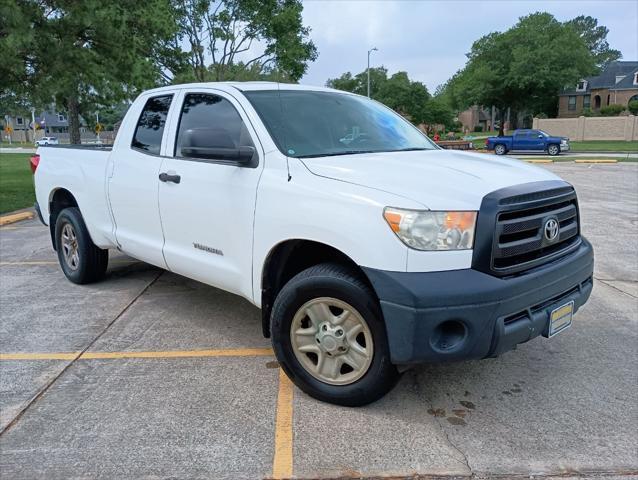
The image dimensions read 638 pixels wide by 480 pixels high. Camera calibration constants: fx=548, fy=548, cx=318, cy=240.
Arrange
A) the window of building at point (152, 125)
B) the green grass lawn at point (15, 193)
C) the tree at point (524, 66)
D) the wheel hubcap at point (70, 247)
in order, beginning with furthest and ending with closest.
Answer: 1. the tree at point (524, 66)
2. the green grass lawn at point (15, 193)
3. the wheel hubcap at point (70, 247)
4. the window of building at point (152, 125)

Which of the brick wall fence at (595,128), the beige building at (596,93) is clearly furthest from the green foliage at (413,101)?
the beige building at (596,93)

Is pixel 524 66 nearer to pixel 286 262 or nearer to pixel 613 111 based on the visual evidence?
pixel 613 111

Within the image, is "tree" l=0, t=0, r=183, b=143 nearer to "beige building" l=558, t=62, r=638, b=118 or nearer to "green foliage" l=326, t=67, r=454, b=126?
"green foliage" l=326, t=67, r=454, b=126

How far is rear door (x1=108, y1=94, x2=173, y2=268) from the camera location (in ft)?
14.8

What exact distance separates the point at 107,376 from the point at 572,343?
11.5ft

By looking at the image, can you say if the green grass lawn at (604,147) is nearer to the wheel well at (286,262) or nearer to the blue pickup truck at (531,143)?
the blue pickup truck at (531,143)

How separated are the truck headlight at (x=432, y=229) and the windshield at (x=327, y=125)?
1003mm

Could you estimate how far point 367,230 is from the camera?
2.89m

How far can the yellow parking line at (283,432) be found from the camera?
275 centimetres

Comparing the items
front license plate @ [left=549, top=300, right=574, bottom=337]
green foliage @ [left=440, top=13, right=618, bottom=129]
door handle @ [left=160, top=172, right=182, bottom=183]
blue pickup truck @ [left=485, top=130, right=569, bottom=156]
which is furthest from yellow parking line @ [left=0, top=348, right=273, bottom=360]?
green foliage @ [left=440, top=13, right=618, bottom=129]

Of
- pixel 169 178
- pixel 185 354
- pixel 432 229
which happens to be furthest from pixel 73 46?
pixel 432 229

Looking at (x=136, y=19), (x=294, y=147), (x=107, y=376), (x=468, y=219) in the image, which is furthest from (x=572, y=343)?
(x=136, y=19)

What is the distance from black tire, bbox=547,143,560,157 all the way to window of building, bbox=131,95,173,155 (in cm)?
3175

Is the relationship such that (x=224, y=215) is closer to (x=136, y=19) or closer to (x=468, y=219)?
(x=468, y=219)
